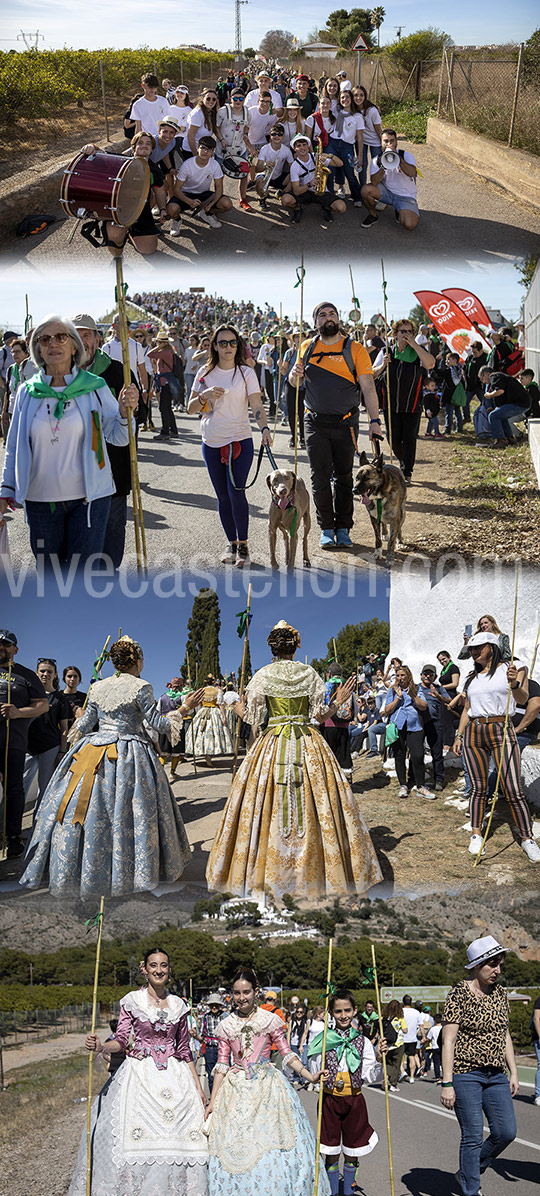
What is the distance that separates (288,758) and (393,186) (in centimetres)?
645

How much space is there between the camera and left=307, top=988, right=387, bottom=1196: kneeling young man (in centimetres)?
Answer: 496

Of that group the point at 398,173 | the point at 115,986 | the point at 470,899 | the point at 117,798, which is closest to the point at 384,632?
the point at 470,899

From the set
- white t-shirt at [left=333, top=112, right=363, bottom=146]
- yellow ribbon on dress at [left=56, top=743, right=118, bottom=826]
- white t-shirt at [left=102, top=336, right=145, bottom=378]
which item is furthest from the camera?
white t-shirt at [left=333, top=112, right=363, bottom=146]

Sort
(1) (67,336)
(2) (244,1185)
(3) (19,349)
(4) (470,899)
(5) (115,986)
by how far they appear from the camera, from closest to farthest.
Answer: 1. (2) (244,1185)
2. (1) (67,336)
3. (5) (115,986)
4. (4) (470,899)
5. (3) (19,349)

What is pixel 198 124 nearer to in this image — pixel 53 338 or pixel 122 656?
pixel 53 338

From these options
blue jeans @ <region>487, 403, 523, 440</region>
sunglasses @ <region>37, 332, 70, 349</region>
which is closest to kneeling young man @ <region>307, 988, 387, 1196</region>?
sunglasses @ <region>37, 332, 70, 349</region>

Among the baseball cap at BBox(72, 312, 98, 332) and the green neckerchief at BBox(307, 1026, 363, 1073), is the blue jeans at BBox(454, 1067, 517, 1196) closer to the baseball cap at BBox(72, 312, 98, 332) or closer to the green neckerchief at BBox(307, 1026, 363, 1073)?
the green neckerchief at BBox(307, 1026, 363, 1073)

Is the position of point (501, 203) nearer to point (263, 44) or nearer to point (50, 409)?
point (263, 44)

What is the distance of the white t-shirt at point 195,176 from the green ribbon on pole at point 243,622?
485 centimetres

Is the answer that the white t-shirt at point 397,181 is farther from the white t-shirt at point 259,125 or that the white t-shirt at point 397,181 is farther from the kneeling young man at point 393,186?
the white t-shirt at point 259,125

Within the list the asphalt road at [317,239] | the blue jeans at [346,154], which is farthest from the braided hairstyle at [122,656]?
the blue jeans at [346,154]

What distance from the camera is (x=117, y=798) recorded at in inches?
226

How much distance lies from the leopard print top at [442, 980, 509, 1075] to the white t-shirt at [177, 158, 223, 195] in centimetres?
750

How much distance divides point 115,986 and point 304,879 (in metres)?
1.18
